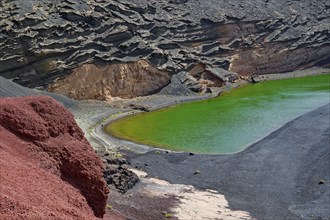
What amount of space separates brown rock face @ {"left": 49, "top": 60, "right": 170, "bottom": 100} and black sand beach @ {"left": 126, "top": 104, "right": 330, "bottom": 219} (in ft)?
67.9

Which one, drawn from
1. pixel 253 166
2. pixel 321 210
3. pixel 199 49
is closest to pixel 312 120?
pixel 253 166

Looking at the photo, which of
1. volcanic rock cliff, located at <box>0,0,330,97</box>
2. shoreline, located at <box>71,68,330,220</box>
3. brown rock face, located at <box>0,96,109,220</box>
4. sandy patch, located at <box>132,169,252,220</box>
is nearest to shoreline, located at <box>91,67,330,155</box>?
shoreline, located at <box>71,68,330,220</box>

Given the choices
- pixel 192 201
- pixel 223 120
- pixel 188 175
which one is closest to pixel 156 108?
pixel 223 120

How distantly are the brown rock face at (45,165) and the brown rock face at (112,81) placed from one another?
39624 millimetres

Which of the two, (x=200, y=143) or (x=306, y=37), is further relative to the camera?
(x=306, y=37)

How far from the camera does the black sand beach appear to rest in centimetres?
2172

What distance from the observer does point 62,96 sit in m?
48.2

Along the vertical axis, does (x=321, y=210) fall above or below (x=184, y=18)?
below

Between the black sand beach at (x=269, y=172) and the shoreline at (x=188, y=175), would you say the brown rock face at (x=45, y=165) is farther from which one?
the black sand beach at (x=269, y=172)

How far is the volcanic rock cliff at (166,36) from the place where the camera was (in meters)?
48.7

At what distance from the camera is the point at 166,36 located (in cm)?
6281

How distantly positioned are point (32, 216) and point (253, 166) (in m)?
23.1

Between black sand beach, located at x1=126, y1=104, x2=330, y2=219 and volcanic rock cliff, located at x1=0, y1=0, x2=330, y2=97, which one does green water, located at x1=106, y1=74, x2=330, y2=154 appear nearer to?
black sand beach, located at x1=126, y1=104, x2=330, y2=219

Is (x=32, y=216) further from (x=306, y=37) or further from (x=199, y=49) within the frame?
(x=306, y=37)
